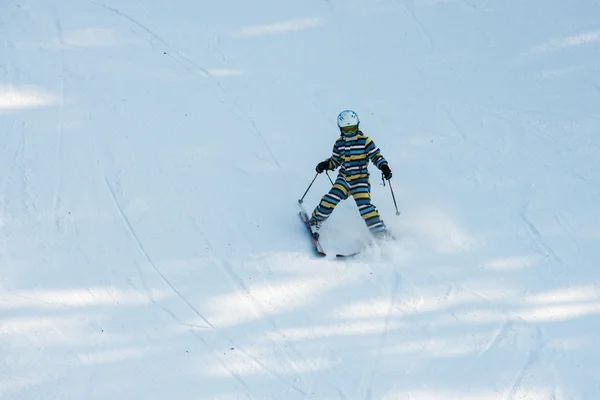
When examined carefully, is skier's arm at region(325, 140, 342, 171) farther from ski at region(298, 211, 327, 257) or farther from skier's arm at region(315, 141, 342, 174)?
ski at region(298, 211, 327, 257)

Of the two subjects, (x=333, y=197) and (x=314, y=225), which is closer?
(x=333, y=197)

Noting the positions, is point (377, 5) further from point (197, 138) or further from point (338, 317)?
point (338, 317)

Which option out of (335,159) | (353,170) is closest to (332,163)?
(335,159)

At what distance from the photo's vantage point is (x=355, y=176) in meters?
8.59

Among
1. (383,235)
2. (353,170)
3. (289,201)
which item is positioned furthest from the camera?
(289,201)

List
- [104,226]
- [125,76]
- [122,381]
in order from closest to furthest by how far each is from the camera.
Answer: [122,381]
[104,226]
[125,76]

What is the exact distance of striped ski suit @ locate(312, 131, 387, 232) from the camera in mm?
8492

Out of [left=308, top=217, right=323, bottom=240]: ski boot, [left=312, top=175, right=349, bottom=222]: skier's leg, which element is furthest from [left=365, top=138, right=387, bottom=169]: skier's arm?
[left=308, top=217, right=323, bottom=240]: ski boot

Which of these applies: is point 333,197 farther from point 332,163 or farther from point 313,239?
point 313,239

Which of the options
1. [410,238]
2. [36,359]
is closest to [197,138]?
[410,238]

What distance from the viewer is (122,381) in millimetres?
6949

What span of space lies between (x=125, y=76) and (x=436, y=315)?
607 centimetres

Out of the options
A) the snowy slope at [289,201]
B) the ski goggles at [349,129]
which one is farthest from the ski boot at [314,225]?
the ski goggles at [349,129]

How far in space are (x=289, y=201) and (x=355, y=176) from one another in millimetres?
1209
